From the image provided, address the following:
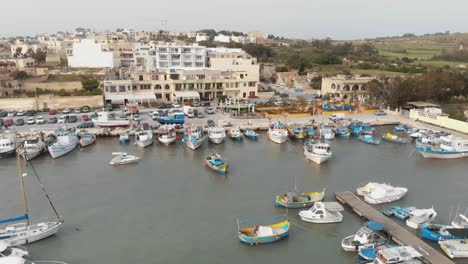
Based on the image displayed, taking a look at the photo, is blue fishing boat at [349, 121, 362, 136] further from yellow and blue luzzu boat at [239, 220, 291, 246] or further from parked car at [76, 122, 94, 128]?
parked car at [76, 122, 94, 128]

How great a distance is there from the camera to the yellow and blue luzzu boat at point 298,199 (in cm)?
1688

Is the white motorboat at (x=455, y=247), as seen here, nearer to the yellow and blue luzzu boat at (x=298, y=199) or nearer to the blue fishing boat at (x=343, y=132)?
the yellow and blue luzzu boat at (x=298, y=199)

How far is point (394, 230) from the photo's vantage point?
579 inches

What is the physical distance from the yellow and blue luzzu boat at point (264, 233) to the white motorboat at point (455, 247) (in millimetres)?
5669

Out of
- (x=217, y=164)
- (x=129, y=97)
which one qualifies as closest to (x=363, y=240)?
(x=217, y=164)

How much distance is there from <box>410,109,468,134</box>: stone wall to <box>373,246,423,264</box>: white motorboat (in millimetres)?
19960

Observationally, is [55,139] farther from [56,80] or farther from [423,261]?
[423,261]

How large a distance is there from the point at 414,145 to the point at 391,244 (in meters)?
15.3

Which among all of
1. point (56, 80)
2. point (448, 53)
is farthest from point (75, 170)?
point (448, 53)

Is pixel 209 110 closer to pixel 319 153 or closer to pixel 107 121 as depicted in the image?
pixel 107 121

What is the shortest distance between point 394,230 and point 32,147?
69.0ft

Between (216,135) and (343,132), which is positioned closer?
(216,135)

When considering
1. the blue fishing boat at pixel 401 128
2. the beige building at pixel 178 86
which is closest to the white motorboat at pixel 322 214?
the blue fishing boat at pixel 401 128

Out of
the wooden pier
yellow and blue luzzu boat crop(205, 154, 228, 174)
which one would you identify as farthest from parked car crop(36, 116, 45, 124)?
the wooden pier
